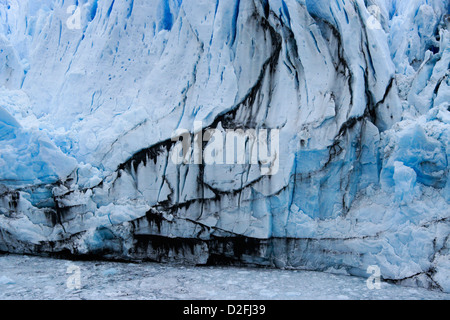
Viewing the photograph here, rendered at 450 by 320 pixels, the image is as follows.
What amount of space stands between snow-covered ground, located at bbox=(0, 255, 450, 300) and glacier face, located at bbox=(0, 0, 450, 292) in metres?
0.14

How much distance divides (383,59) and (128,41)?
198 cm

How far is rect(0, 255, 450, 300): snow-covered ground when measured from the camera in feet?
8.04

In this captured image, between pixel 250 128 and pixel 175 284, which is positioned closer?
pixel 175 284

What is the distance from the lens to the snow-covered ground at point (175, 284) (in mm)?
2451

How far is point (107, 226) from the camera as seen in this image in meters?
3.04

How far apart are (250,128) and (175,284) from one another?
1.20 metres

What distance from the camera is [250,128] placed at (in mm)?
2996

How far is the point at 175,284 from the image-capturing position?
104 inches

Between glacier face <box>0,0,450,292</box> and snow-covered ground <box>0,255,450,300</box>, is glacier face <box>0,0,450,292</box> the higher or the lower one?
the higher one

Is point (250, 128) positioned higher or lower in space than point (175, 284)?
higher

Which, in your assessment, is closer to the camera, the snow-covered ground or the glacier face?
the snow-covered ground

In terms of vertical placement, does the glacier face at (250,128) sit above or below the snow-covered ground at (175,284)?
above

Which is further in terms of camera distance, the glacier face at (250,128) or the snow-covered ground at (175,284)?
the glacier face at (250,128)

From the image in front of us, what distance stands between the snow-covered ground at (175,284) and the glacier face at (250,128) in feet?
0.45
